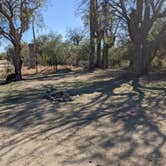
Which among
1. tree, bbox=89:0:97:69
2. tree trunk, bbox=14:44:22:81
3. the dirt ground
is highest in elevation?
tree, bbox=89:0:97:69

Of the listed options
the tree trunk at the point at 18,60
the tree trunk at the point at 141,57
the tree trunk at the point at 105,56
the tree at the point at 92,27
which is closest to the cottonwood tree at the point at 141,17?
Result: the tree trunk at the point at 141,57

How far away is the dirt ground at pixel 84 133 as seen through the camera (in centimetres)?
425

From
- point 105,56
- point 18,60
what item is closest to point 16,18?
point 18,60

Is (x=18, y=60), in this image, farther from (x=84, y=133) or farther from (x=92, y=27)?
(x=84, y=133)

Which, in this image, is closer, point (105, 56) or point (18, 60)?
point (18, 60)

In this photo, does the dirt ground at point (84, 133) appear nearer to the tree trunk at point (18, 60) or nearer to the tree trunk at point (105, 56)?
the tree trunk at point (18, 60)

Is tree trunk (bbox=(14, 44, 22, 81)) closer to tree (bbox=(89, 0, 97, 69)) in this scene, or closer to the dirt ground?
tree (bbox=(89, 0, 97, 69))

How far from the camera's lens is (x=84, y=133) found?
5.43m

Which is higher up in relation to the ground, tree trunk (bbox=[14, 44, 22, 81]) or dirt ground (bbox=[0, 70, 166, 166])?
tree trunk (bbox=[14, 44, 22, 81])

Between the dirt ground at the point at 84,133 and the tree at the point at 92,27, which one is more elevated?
the tree at the point at 92,27


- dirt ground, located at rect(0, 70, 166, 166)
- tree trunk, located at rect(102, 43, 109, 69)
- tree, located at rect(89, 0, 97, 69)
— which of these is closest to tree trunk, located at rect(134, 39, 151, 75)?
tree, located at rect(89, 0, 97, 69)

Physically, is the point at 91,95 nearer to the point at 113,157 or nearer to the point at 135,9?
the point at 113,157

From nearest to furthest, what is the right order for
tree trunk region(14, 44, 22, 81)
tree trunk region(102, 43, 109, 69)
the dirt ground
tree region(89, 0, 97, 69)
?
the dirt ground → tree trunk region(14, 44, 22, 81) → tree region(89, 0, 97, 69) → tree trunk region(102, 43, 109, 69)

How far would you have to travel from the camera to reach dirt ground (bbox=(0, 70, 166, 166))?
4.25 meters
